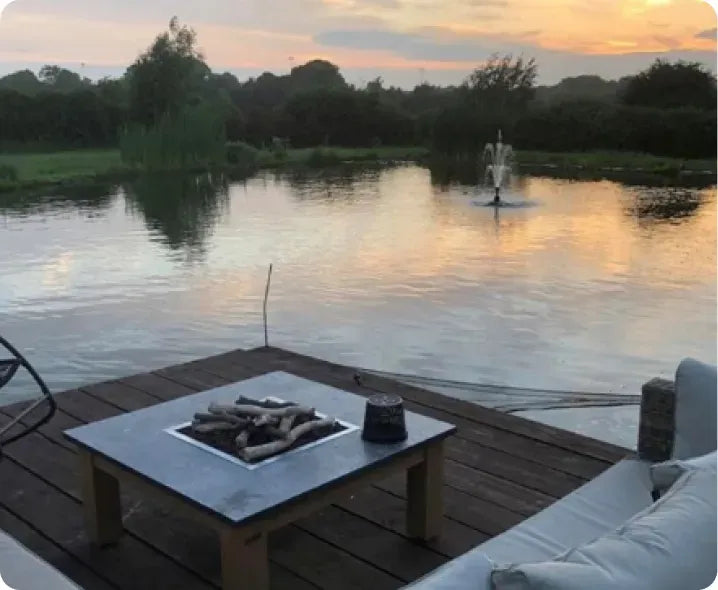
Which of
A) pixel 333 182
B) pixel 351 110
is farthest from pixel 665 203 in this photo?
pixel 351 110

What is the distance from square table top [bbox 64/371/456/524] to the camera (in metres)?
1.70

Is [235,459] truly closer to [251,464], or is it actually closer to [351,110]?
[251,464]

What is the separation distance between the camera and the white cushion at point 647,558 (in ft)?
3.20

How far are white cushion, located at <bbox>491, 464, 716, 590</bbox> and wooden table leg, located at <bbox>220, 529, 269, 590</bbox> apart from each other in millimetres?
791

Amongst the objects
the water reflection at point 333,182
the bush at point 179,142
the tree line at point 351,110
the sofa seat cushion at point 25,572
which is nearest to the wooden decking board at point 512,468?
the sofa seat cushion at point 25,572

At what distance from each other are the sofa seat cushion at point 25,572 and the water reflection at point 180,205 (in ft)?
25.1

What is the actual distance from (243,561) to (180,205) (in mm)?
12039

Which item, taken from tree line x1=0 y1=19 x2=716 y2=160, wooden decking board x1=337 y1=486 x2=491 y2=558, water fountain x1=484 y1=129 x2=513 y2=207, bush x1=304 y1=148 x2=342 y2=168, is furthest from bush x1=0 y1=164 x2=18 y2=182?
wooden decking board x1=337 y1=486 x2=491 y2=558

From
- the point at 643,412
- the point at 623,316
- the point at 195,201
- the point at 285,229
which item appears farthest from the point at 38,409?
the point at 195,201

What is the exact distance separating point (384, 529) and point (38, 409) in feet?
5.13

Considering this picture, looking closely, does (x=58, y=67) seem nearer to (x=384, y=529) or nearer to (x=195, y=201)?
(x=195, y=201)

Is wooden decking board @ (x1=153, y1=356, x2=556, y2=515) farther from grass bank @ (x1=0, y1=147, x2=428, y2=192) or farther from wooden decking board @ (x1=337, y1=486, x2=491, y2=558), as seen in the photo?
grass bank @ (x1=0, y1=147, x2=428, y2=192)

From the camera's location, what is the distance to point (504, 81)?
787 inches

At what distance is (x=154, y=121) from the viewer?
15.3 metres
